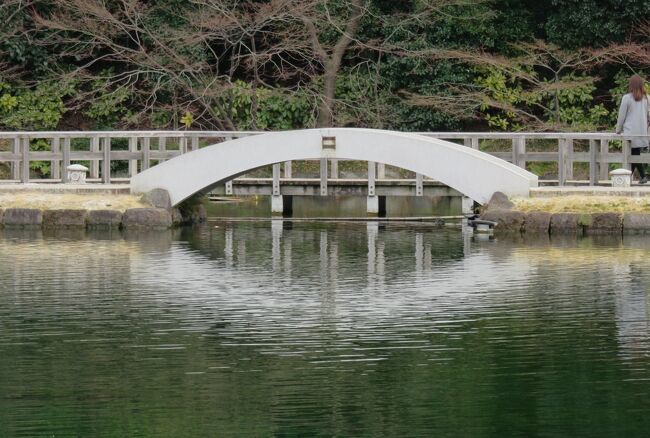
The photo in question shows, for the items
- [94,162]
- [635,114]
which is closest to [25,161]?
[94,162]

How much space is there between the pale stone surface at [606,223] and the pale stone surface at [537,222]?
631 mm

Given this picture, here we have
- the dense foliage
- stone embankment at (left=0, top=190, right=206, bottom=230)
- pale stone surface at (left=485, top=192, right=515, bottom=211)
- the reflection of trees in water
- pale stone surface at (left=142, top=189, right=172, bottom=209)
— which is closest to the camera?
the reflection of trees in water

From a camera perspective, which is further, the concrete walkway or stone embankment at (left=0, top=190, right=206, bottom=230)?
the concrete walkway

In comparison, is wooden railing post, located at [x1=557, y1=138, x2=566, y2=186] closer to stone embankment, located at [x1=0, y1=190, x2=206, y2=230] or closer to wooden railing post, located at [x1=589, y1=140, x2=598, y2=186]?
wooden railing post, located at [x1=589, y1=140, x2=598, y2=186]

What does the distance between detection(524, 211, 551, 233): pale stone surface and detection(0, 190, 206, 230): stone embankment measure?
5586mm

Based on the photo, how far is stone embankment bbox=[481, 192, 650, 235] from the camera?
22500 mm

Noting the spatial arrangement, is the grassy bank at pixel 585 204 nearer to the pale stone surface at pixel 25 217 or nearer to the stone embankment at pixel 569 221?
the stone embankment at pixel 569 221

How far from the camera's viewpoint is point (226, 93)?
31312 millimetres

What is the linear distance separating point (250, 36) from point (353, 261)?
1169 centimetres

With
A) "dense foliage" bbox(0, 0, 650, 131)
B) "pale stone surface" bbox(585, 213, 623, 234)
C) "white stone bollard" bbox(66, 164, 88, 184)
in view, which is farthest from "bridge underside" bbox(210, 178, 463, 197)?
"dense foliage" bbox(0, 0, 650, 131)

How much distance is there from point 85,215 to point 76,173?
54.8 inches

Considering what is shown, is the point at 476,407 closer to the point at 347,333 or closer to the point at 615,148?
the point at 347,333

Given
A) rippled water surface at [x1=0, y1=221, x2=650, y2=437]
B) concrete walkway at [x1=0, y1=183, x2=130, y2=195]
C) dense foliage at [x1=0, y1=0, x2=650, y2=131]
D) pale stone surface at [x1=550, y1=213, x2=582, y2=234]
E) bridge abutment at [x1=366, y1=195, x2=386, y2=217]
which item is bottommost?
rippled water surface at [x1=0, y1=221, x2=650, y2=437]

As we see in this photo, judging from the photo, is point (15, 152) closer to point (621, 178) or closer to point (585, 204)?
point (585, 204)
